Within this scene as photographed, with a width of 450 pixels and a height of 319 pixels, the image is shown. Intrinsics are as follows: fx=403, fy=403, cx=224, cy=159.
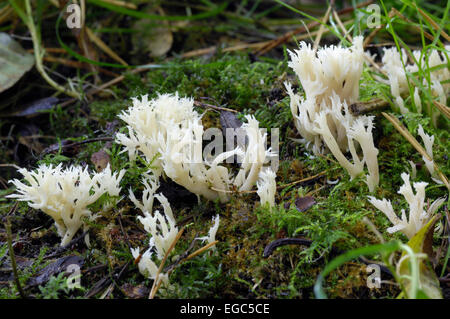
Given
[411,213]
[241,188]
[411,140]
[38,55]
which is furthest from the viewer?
[38,55]

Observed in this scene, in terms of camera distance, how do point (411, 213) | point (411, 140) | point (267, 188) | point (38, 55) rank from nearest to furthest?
1. point (411, 213)
2. point (267, 188)
3. point (411, 140)
4. point (38, 55)

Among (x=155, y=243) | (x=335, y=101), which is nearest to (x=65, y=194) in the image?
(x=155, y=243)

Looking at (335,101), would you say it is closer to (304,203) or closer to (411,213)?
(304,203)

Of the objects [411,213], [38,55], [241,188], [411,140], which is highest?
[38,55]

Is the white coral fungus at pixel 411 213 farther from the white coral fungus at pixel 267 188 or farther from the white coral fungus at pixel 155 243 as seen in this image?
the white coral fungus at pixel 155 243

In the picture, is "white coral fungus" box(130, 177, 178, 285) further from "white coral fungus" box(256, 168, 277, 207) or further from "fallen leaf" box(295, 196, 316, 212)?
"fallen leaf" box(295, 196, 316, 212)

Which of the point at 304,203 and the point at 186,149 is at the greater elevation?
the point at 186,149
